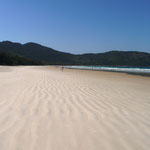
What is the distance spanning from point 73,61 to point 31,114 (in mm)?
142291

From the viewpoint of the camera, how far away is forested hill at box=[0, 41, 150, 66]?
121 m

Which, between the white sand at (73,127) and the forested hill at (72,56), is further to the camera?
the forested hill at (72,56)

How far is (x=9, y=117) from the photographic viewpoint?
292 cm

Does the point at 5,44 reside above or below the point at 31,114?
above

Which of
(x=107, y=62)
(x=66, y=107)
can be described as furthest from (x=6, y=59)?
(x=107, y=62)

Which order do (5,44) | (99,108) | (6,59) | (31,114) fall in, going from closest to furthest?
(31,114) < (99,108) < (6,59) < (5,44)

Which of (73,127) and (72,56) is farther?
(72,56)

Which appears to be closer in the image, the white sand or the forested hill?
the white sand

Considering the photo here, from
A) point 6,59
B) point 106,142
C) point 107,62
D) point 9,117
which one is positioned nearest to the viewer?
point 106,142

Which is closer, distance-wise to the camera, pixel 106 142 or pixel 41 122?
pixel 106 142

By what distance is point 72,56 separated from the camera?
159 metres

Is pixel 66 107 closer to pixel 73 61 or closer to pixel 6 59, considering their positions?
pixel 6 59

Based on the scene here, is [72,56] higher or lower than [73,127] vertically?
higher

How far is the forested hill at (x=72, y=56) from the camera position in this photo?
121 meters
